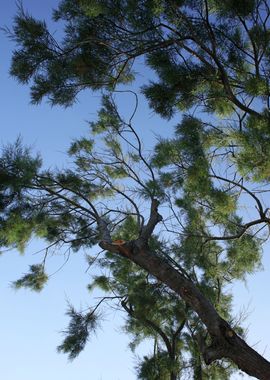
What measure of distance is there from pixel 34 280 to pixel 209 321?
6.61 feet

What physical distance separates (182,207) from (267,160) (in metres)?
1.18

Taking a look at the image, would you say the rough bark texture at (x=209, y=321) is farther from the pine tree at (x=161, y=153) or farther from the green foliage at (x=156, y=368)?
the green foliage at (x=156, y=368)

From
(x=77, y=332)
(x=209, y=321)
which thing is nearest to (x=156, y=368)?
(x=77, y=332)

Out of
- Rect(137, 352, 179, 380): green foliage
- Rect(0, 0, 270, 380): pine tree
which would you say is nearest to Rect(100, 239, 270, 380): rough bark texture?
Rect(0, 0, 270, 380): pine tree

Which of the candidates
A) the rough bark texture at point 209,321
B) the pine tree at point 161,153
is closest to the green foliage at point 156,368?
the pine tree at point 161,153

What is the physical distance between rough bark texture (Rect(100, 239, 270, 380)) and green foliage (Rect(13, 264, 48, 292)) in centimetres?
123

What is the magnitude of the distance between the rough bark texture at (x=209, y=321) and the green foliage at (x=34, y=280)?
1228mm

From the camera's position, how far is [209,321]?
2.73m

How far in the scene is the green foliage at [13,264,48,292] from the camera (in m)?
4.21

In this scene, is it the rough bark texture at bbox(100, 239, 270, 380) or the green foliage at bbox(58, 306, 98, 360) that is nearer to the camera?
the rough bark texture at bbox(100, 239, 270, 380)

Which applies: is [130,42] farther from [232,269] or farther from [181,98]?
[232,269]

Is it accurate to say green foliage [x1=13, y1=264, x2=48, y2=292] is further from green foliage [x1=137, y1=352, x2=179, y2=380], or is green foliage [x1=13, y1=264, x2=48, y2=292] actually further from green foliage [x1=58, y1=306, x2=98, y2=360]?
green foliage [x1=137, y1=352, x2=179, y2=380]

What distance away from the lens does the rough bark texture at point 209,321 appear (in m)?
2.54

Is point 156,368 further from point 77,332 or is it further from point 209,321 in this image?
point 209,321
